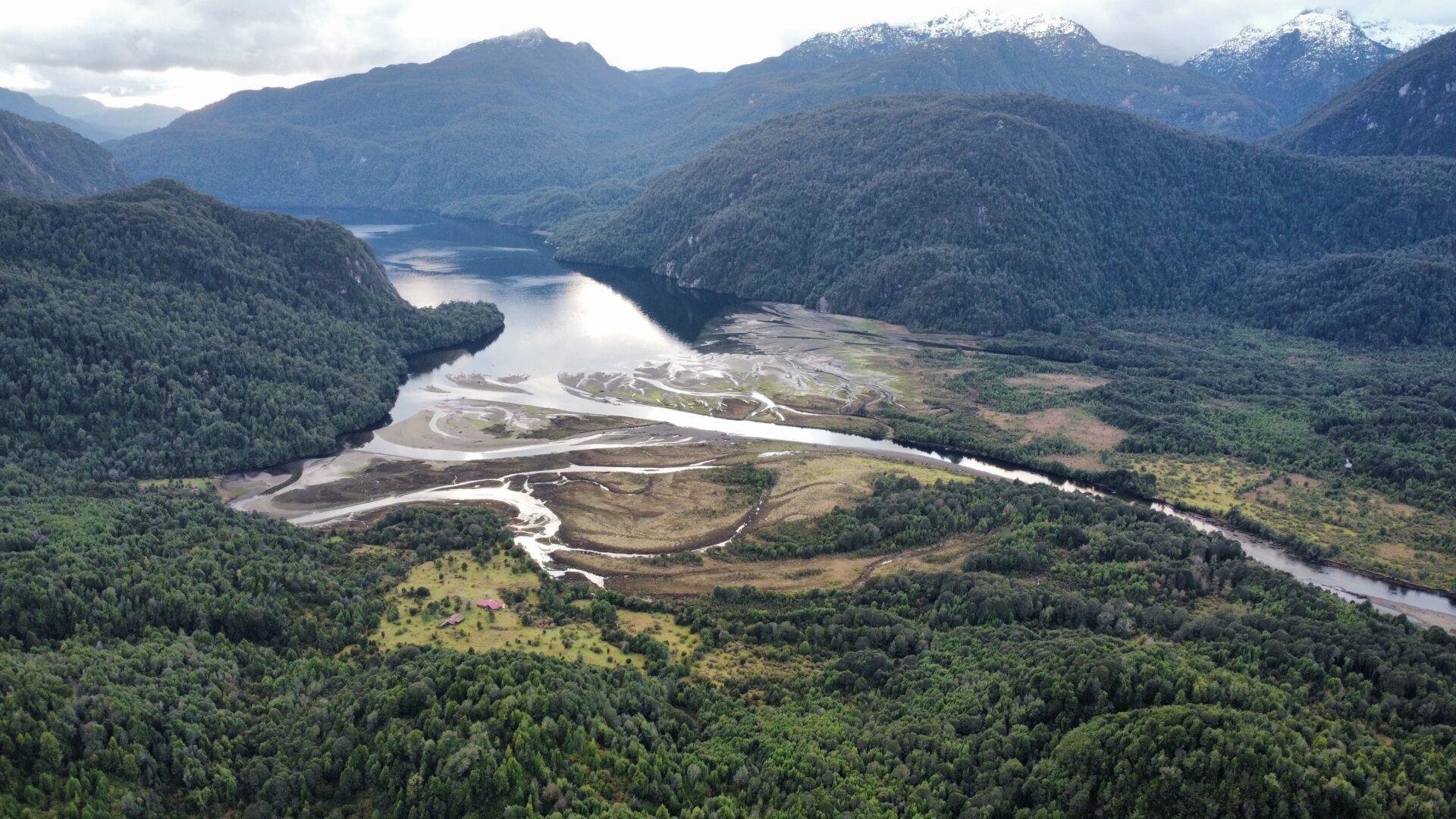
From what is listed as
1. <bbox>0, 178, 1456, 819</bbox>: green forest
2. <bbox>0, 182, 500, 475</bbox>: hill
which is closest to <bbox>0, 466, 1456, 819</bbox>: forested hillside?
<bbox>0, 178, 1456, 819</bbox>: green forest

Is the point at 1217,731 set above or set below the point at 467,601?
above

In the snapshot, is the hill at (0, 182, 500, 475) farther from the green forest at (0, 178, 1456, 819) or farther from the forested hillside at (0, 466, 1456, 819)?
the forested hillside at (0, 466, 1456, 819)

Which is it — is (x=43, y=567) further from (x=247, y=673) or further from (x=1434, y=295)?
(x=1434, y=295)

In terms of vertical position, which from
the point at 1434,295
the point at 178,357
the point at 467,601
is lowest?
the point at 467,601

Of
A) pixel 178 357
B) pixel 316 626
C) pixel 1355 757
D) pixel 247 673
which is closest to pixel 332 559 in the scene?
pixel 316 626

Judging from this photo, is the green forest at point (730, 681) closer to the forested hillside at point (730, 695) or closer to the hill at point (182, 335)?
the forested hillside at point (730, 695)

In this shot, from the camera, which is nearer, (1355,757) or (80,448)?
(1355,757)

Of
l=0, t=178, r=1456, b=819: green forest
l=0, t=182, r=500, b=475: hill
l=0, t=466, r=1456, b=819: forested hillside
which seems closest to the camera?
l=0, t=466, r=1456, b=819: forested hillside

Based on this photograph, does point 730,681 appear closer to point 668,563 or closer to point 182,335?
point 668,563

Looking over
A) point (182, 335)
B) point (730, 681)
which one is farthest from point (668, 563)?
point (182, 335)
